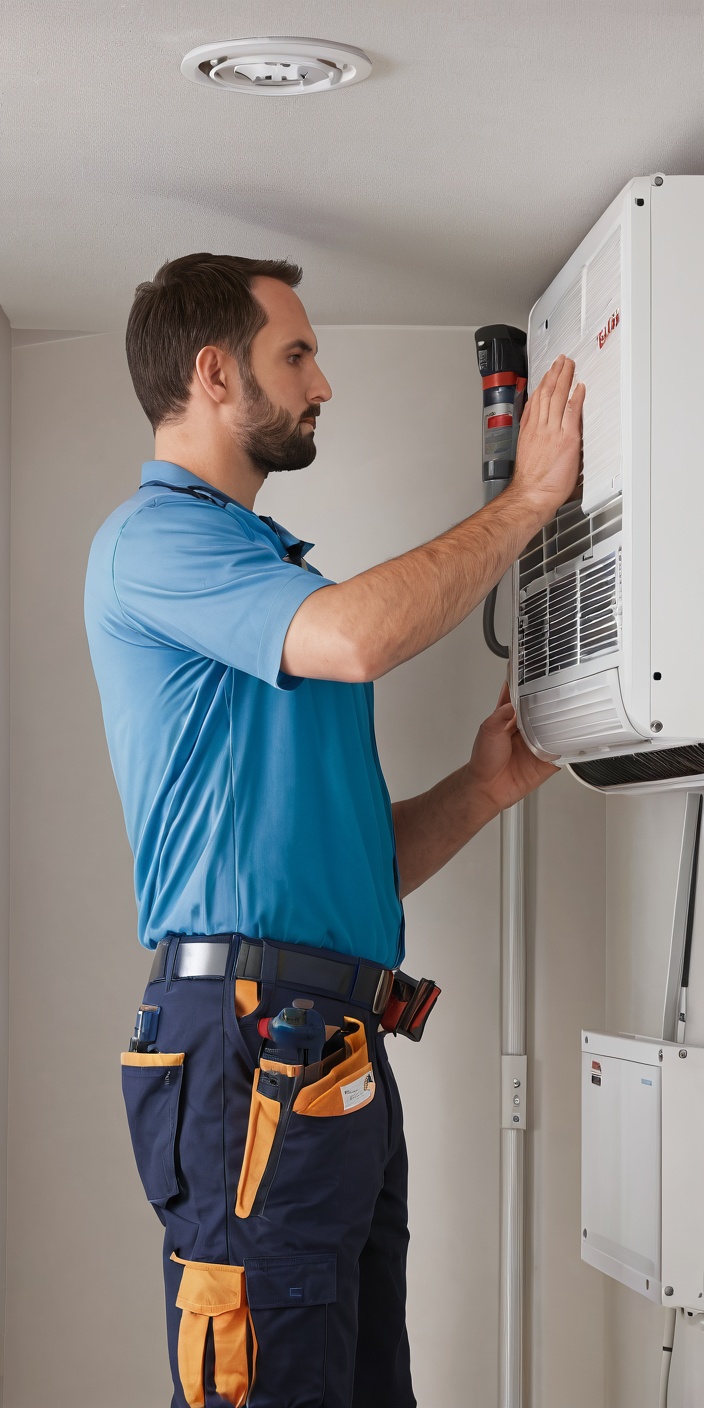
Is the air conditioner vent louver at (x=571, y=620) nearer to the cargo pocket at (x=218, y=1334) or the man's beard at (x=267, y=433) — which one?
the man's beard at (x=267, y=433)

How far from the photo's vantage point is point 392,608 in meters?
1.36

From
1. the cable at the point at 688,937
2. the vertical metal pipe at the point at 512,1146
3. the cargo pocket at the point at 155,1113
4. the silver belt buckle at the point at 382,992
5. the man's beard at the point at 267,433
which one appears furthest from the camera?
the vertical metal pipe at the point at 512,1146

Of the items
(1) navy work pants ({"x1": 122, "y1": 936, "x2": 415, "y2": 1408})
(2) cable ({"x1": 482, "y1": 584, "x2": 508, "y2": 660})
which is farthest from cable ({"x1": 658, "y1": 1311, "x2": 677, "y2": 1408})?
(2) cable ({"x1": 482, "y1": 584, "x2": 508, "y2": 660})

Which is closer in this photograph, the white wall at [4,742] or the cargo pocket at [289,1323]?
the cargo pocket at [289,1323]

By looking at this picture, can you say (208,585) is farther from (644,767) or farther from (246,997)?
(644,767)

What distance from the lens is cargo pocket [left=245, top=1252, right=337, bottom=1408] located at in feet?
4.44

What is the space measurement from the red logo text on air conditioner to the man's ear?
1.66ft

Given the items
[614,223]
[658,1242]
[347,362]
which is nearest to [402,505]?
[347,362]

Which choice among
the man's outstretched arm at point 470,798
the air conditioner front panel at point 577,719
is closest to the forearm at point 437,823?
the man's outstretched arm at point 470,798

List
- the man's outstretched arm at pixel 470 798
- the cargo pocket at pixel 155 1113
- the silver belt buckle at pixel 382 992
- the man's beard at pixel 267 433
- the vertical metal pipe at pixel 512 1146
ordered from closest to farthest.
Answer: the cargo pocket at pixel 155 1113 < the silver belt buckle at pixel 382 992 < the man's beard at pixel 267 433 < the man's outstretched arm at pixel 470 798 < the vertical metal pipe at pixel 512 1146

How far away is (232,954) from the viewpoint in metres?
1.46

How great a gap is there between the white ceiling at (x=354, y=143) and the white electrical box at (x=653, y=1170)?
4.15 ft

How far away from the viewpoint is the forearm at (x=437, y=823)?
200cm

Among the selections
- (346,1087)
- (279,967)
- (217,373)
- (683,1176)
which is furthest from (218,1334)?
(217,373)
